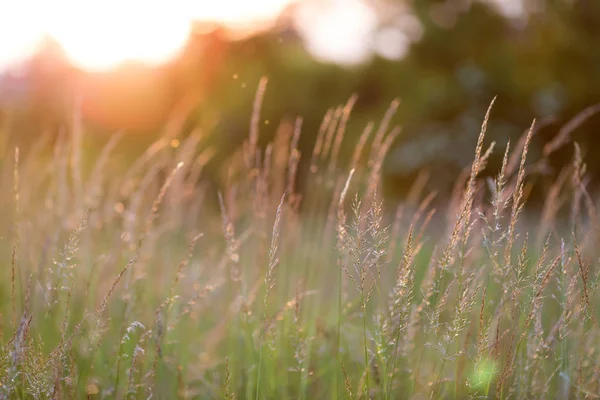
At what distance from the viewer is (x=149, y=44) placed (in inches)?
193

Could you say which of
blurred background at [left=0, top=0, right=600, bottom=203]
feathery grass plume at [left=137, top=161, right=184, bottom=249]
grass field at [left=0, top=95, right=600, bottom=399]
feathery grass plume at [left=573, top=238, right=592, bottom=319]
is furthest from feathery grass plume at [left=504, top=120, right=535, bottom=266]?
blurred background at [left=0, top=0, right=600, bottom=203]

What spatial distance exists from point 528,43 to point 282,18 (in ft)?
13.4

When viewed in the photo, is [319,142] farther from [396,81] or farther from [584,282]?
[396,81]

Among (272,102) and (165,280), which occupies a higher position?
(272,102)

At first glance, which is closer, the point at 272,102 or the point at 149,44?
the point at 149,44

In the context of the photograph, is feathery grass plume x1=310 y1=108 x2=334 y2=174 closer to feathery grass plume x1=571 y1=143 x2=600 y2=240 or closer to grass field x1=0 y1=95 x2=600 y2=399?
grass field x1=0 y1=95 x2=600 y2=399

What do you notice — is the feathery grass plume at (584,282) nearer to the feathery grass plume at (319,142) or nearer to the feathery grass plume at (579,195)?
the feathery grass plume at (579,195)

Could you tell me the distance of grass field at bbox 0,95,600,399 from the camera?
153 cm

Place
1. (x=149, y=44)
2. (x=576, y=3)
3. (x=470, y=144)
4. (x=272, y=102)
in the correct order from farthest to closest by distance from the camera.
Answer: (x=272, y=102) < (x=470, y=144) < (x=576, y=3) < (x=149, y=44)

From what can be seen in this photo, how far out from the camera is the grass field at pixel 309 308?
5.01ft

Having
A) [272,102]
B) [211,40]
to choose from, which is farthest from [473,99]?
[211,40]

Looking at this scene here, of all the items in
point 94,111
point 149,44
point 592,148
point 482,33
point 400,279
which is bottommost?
point 400,279

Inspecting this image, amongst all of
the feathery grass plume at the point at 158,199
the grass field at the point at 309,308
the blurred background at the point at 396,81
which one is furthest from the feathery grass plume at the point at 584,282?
the blurred background at the point at 396,81

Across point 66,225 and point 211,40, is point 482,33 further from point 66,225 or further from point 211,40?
point 66,225
